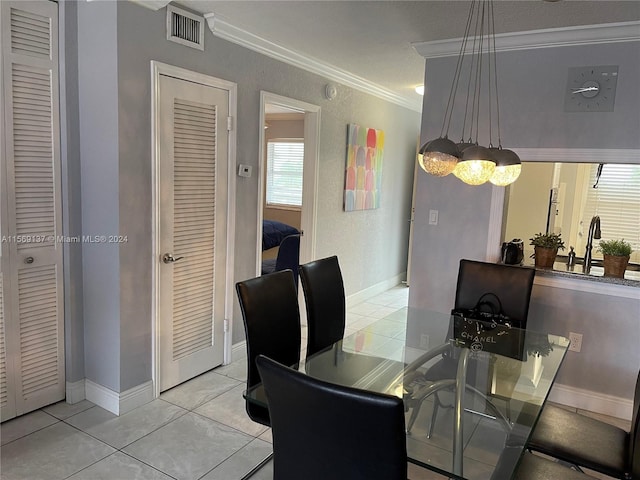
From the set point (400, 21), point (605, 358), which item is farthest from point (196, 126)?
point (605, 358)

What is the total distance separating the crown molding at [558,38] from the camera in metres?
2.90

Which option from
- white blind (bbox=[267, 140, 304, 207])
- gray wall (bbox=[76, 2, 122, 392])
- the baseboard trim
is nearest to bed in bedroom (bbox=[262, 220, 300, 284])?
white blind (bbox=[267, 140, 304, 207])

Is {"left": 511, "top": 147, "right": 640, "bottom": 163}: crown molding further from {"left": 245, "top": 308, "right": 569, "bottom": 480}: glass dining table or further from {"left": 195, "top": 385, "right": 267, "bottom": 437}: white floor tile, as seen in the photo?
{"left": 195, "top": 385, "right": 267, "bottom": 437}: white floor tile

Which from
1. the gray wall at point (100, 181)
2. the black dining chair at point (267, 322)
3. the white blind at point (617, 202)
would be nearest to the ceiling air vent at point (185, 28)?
the gray wall at point (100, 181)

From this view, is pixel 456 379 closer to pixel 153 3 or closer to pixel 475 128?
pixel 475 128

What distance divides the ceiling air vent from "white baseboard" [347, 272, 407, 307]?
3.17m

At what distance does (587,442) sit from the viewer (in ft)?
6.26

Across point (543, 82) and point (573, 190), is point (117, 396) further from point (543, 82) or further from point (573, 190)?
point (573, 190)

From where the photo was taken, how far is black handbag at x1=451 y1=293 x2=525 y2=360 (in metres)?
2.46

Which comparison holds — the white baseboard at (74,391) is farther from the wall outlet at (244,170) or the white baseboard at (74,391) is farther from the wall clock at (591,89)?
the wall clock at (591,89)

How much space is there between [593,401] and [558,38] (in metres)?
2.42

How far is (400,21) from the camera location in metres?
2.98

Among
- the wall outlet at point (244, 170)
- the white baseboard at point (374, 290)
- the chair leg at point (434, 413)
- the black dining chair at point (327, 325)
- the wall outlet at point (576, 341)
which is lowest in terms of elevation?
the white baseboard at point (374, 290)

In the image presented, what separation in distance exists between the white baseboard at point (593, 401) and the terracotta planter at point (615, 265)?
0.81m
